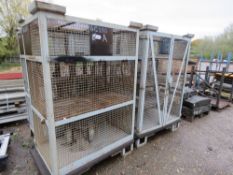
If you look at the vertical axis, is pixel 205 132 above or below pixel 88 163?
below

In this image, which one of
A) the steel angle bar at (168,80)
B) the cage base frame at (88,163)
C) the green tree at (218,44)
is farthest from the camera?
the green tree at (218,44)

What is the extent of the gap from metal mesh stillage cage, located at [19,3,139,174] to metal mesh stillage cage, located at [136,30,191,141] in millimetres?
234

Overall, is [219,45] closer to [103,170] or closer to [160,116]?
[160,116]

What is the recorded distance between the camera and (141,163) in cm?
223

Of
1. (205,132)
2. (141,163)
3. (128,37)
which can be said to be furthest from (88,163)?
(205,132)

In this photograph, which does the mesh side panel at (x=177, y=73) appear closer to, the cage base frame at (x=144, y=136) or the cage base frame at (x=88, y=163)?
the cage base frame at (x=144, y=136)

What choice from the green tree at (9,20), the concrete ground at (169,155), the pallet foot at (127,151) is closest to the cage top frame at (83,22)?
the pallet foot at (127,151)

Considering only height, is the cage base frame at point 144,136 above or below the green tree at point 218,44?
below

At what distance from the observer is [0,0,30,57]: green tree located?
10672 millimetres

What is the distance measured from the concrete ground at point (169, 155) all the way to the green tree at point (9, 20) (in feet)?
37.0

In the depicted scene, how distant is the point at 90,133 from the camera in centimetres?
207

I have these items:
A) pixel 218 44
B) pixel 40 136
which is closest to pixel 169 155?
pixel 40 136

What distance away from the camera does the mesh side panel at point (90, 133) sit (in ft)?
5.90

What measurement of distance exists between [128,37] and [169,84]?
130 cm
